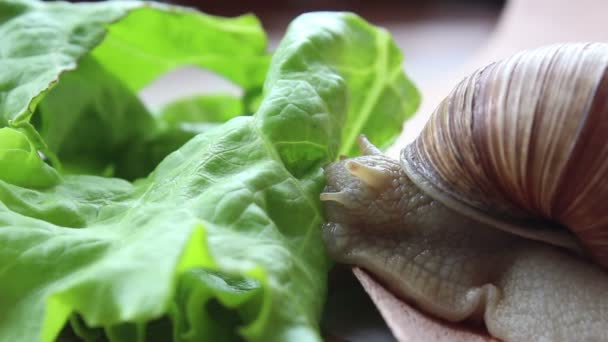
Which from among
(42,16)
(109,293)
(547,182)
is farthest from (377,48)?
(109,293)

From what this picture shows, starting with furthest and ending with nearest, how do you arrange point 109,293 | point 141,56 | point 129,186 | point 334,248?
point 141,56
point 129,186
point 334,248
point 109,293

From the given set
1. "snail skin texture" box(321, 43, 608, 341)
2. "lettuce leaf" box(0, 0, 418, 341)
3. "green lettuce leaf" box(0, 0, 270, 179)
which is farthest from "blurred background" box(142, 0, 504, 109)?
"snail skin texture" box(321, 43, 608, 341)

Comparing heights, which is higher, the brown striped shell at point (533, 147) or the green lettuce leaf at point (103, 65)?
the brown striped shell at point (533, 147)

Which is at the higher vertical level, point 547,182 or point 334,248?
point 547,182

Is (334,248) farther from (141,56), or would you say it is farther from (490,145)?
(141,56)

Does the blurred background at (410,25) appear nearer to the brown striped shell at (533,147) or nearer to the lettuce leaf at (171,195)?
the lettuce leaf at (171,195)

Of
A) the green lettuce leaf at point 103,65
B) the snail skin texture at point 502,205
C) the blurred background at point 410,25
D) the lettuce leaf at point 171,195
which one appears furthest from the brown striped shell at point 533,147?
the blurred background at point 410,25

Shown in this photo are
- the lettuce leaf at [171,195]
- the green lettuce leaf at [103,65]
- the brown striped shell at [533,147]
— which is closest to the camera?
the lettuce leaf at [171,195]
